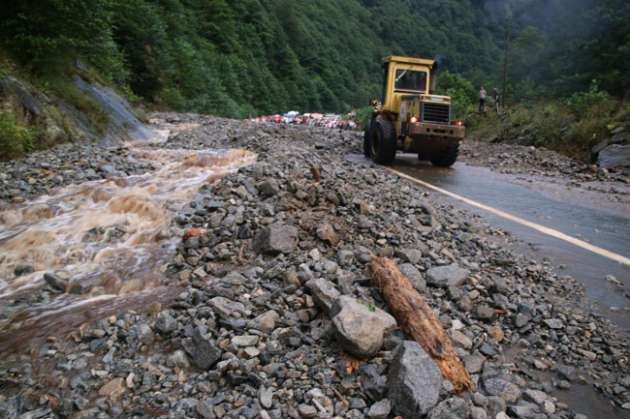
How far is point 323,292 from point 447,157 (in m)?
9.73

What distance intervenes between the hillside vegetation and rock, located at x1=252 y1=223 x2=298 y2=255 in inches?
286

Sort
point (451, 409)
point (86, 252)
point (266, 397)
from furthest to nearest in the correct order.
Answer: point (86, 252) → point (266, 397) → point (451, 409)

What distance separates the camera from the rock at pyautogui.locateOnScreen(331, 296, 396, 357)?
2.91 m

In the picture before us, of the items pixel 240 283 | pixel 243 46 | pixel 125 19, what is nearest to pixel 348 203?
pixel 240 283

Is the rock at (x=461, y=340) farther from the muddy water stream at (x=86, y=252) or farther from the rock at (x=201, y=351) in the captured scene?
the muddy water stream at (x=86, y=252)

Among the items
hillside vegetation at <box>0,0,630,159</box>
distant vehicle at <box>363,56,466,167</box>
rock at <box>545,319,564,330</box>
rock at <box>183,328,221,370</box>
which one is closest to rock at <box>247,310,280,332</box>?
rock at <box>183,328,221,370</box>

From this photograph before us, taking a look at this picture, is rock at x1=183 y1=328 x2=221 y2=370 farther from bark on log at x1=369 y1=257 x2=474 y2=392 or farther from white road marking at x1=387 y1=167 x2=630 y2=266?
white road marking at x1=387 y1=167 x2=630 y2=266

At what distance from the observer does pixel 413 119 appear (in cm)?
1097

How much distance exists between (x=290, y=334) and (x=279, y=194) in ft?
8.76

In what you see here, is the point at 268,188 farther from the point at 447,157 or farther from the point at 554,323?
the point at 447,157

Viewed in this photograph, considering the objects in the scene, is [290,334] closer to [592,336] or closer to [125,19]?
[592,336]

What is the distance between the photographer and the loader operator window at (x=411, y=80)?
485 inches

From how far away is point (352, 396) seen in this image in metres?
2.72

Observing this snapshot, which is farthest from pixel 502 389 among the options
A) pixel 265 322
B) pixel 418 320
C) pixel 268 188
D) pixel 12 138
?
pixel 12 138
